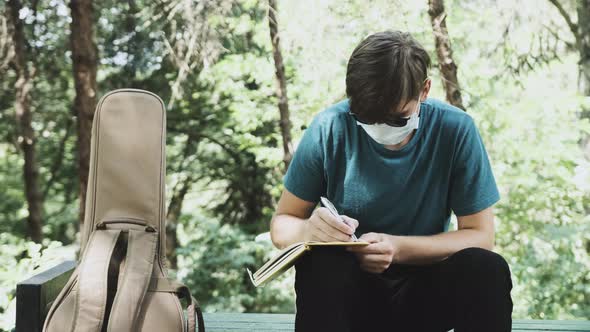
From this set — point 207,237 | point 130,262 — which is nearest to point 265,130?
point 207,237

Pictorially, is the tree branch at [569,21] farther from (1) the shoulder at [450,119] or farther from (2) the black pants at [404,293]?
(2) the black pants at [404,293]

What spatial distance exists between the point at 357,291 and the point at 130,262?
59cm

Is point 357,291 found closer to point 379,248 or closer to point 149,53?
point 379,248

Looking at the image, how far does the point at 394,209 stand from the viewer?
153cm

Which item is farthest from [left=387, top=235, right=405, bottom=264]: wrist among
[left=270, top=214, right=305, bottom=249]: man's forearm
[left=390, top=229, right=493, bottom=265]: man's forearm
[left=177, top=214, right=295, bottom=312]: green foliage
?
[left=177, top=214, right=295, bottom=312]: green foliage

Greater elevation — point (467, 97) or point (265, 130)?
point (467, 97)

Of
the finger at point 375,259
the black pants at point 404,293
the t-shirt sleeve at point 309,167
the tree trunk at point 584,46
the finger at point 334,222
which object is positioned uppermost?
the tree trunk at point 584,46

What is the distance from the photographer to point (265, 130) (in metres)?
6.83

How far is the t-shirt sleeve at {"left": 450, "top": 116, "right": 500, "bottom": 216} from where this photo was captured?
58.5 inches

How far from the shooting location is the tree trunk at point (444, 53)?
4.11 m

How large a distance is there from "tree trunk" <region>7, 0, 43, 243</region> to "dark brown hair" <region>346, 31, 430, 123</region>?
16.1ft

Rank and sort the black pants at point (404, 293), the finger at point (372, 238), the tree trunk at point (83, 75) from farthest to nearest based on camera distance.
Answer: the tree trunk at point (83, 75), the finger at point (372, 238), the black pants at point (404, 293)

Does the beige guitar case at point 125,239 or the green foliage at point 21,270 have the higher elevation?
the beige guitar case at point 125,239

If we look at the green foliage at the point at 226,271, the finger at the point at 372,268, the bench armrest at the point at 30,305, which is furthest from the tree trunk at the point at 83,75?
the finger at the point at 372,268
